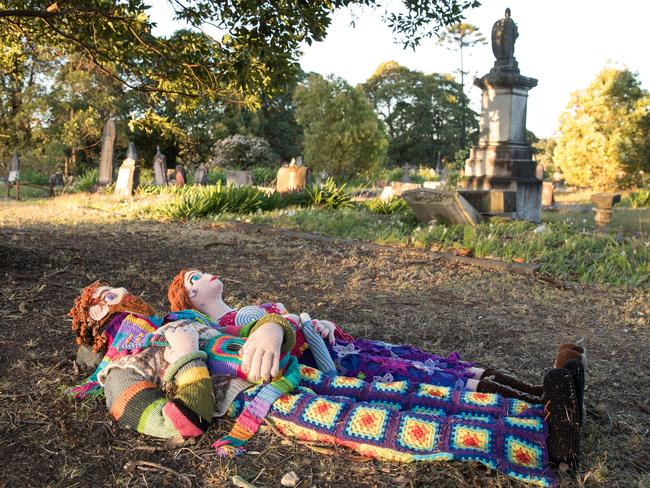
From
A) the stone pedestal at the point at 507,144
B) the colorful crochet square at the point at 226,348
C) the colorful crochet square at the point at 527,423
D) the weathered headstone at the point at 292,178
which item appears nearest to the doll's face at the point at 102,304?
the colorful crochet square at the point at 226,348

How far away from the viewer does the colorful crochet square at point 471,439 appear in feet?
6.38

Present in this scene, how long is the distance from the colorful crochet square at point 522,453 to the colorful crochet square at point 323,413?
0.63m

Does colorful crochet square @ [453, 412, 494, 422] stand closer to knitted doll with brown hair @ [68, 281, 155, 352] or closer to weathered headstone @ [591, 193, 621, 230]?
knitted doll with brown hair @ [68, 281, 155, 352]

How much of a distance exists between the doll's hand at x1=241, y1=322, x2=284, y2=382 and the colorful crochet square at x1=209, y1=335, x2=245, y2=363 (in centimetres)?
12

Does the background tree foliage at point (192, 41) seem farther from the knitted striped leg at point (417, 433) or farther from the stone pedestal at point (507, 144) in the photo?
the stone pedestal at point (507, 144)

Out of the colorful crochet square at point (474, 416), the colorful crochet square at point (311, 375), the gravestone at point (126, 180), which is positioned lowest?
the colorful crochet square at point (474, 416)

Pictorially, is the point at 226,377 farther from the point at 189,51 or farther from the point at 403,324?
the point at 189,51

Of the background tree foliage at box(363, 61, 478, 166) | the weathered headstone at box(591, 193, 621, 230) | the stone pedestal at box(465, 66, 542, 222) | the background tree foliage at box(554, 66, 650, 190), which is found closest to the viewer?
the weathered headstone at box(591, 193, 621, 230)

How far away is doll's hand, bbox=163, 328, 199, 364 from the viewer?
2.25m

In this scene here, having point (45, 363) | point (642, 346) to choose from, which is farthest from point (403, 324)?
point (45, 363)

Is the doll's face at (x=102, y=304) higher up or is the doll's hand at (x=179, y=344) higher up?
the doll's face at (x=102, y=304)

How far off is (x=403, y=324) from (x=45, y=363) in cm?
237

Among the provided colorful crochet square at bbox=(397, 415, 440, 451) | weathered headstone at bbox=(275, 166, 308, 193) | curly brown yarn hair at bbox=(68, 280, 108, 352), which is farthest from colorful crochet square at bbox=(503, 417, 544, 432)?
weathered headstone at bbox=(275, 166, 308, 193)

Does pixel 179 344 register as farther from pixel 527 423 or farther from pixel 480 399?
pixel 527 423
